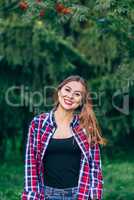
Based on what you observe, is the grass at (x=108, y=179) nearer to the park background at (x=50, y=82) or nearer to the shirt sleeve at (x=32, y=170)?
the park background at (x=50, y=82)

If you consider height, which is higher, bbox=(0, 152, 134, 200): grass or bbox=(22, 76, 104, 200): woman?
bbox=(22, 76, 104, 200): woman

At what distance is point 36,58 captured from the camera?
11438 millimetres

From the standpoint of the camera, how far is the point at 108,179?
10.1 m

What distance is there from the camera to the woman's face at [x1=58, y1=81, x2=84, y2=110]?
15.5ft

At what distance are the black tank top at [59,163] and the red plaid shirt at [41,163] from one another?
0.04m

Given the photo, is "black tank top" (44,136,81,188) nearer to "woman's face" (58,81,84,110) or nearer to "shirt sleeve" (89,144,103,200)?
"shirt sleeve" (89,144,103,200)

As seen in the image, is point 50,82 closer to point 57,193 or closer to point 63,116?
point 63,116

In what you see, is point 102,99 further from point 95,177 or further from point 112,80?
point 95,177

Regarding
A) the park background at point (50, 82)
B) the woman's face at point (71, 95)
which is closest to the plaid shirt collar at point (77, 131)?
the woman's face at point (71, 95)

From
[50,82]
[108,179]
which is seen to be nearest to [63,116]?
[108,179]

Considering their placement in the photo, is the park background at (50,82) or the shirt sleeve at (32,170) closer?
the shirt sleeve at (32,170)

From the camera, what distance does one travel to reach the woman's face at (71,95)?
187 inches

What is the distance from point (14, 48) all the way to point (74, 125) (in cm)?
672

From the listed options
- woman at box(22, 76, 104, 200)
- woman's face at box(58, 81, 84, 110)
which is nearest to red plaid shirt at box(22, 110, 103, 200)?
woman at box(22, 76, 104, 200)
